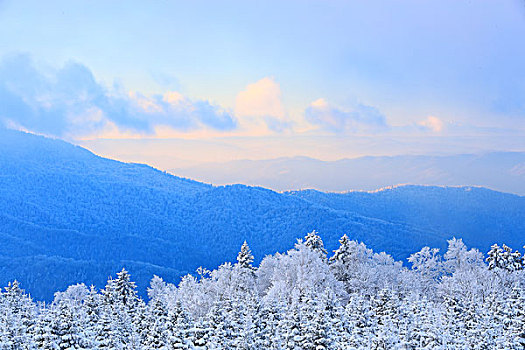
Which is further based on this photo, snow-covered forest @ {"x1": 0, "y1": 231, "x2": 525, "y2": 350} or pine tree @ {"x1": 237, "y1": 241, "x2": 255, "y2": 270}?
pine tree @ {"x1": 237, "y1": 241, "x2": 255, "y2": 270}

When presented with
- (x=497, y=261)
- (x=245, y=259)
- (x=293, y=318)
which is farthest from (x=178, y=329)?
(x=497, y=261)

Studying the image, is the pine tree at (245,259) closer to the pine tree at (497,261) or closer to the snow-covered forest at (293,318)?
the snow-covered forest at (293,318)

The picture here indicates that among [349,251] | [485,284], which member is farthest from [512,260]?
[349,251]

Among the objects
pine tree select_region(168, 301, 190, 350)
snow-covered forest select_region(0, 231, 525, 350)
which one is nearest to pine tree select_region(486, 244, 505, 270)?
snow-covered forest select_region(0, 231, 525, 350)

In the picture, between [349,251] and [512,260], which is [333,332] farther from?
[512,260]

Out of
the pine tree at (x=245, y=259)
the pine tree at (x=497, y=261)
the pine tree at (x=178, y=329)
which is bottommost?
the pine tree at (x=497, y=261)

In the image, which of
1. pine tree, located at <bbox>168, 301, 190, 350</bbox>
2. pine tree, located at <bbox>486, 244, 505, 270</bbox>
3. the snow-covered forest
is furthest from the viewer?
pine tree, located at <bbox>486, 244, 505, 270</bbox>

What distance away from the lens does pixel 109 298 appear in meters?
67.4

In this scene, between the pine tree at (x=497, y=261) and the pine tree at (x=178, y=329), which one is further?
the pine tree at (x=497, y=261)

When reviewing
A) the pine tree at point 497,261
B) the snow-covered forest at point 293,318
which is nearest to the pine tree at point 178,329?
the snow-covered forest at point 293,318

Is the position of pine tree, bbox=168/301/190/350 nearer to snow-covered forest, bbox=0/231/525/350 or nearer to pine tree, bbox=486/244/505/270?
snow-covered forest, bbox=0/231/525/350

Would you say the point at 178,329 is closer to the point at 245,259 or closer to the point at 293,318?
the point at 293,318

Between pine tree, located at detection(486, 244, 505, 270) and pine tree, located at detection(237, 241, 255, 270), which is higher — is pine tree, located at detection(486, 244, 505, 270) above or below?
below

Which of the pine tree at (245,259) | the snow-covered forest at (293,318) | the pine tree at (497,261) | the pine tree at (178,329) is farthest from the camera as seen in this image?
the pine tree at (497,261)
